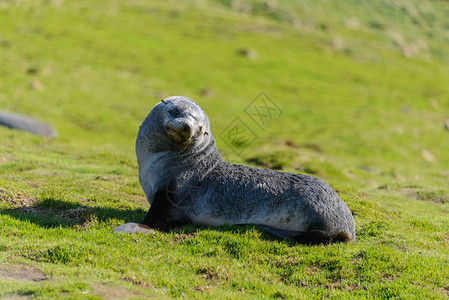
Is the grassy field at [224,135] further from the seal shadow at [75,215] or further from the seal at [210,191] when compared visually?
the seal at [210,191]

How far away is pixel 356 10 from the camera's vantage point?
362 ft

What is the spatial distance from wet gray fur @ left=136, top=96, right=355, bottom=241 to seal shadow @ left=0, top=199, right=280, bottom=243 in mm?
201

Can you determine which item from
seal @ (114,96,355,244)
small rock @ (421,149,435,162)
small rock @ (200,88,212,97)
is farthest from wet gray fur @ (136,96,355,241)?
small rock @ (200,88,212,97)

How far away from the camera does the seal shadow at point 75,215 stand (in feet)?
37.0

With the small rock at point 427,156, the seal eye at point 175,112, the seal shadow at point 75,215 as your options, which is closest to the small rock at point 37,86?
the small rock at point 427,156

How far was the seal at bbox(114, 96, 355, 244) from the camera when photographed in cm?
1105

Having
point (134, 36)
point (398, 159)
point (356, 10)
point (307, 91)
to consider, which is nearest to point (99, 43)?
point (134, 36)

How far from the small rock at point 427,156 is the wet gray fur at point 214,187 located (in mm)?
29305

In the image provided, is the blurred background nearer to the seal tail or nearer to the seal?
the seal

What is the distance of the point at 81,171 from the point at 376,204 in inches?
410

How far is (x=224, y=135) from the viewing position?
38.7 meters

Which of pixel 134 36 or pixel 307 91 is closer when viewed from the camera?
pixel 307 91

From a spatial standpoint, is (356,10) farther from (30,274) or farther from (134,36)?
(30,274)

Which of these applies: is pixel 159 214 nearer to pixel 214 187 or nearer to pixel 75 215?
pixel 214 187
